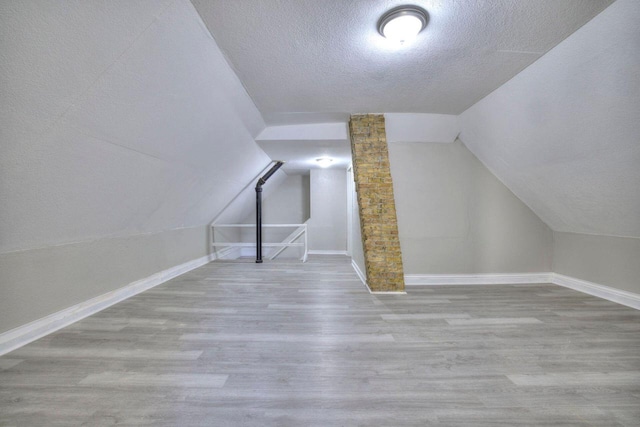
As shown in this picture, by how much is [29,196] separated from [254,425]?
6.60 ft

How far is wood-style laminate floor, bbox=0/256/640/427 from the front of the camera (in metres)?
1.26

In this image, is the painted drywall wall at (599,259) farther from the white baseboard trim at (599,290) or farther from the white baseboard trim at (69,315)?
the white baseboard trim at (69,315)

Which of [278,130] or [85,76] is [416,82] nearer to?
[278,130]

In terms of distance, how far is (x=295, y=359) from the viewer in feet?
5.59

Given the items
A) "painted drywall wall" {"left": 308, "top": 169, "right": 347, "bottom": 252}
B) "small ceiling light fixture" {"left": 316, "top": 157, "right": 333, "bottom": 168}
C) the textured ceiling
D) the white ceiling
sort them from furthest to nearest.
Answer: "painted drywall wall" {"left": 308, "top": 169, "right": 347, "bottom": 252} < "small ceiling light fixture" {"left": 316, "top": 157, "right": 333, "bottom": 168} < the white ceiling < the textured ceiling

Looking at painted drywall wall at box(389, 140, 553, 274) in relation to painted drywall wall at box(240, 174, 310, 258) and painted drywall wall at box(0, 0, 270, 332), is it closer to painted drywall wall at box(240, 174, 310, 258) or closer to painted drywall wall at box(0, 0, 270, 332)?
painted drywall wall at box(0, 0, 270, 332)

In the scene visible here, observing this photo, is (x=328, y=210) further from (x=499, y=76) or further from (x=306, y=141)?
(x=499, y=76)

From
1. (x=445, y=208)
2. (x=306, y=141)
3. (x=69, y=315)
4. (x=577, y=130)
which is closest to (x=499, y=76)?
(x=577, y=130)

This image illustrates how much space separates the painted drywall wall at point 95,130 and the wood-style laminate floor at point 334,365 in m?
0.56

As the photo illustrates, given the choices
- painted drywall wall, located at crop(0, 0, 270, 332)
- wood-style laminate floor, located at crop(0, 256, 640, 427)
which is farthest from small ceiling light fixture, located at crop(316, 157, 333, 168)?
wood-style laminate floor, located at crop(0, 256, 640, 427)

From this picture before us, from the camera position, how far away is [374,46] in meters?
1.94

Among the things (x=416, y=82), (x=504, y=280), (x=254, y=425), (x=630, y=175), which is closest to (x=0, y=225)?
(x=254, y=425)

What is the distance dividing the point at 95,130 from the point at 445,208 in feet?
12.5

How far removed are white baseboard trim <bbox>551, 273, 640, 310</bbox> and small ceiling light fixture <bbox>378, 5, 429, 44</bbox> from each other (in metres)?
3.55
